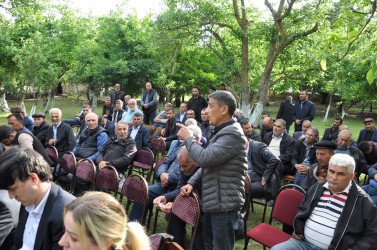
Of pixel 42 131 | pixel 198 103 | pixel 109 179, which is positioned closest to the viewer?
pixel 109 179

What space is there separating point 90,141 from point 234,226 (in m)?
3.72

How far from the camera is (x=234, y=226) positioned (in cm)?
269

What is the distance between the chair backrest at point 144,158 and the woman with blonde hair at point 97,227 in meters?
3.68

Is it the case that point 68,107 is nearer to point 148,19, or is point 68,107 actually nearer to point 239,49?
point 148,19

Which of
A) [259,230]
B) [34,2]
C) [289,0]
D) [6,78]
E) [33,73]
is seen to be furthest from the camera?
[6,78]

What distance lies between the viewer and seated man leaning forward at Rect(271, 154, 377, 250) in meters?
2.62

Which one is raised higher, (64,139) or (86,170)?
(64,139)

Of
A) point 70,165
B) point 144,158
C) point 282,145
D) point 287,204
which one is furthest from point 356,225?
point 70,165

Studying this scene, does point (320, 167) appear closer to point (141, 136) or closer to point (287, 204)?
point (287, 204)

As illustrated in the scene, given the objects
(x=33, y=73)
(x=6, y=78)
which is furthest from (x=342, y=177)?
(x=6, y=78)

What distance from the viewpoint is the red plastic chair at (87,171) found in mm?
4371

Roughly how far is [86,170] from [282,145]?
357cm

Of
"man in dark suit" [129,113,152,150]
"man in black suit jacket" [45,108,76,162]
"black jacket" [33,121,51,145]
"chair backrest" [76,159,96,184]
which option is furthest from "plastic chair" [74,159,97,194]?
"black jacket" [33,121,51,145]

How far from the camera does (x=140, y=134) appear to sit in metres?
6.64
